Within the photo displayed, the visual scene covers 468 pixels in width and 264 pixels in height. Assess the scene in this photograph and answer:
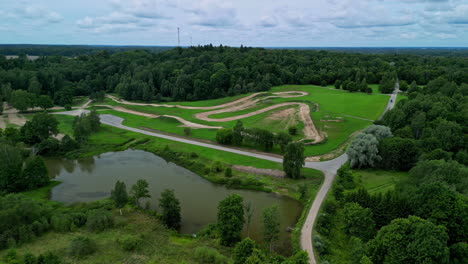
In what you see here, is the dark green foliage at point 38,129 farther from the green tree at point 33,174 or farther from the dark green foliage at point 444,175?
the dark green foliage at point 444,175

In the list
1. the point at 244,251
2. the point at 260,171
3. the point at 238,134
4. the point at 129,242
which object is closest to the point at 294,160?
the point at 260,171

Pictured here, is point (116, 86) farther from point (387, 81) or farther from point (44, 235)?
point (387, 81)

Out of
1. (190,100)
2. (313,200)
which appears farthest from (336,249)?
(190,100)

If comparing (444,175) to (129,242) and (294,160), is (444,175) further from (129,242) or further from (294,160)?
(129,242)

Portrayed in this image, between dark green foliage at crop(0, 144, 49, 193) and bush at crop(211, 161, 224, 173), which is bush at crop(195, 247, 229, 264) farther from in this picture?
dark green foliage at crop(0, 144, 49, 193)

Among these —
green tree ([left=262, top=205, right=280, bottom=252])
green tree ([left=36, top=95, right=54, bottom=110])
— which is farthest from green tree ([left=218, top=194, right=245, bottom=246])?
green tree ([left=36, top=95, right=54, bottom=110])

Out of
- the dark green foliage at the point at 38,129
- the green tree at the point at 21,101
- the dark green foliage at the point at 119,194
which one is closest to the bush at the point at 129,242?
the dark green foliage at the point at 119,194

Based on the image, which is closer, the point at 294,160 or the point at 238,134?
the point at 294,160
